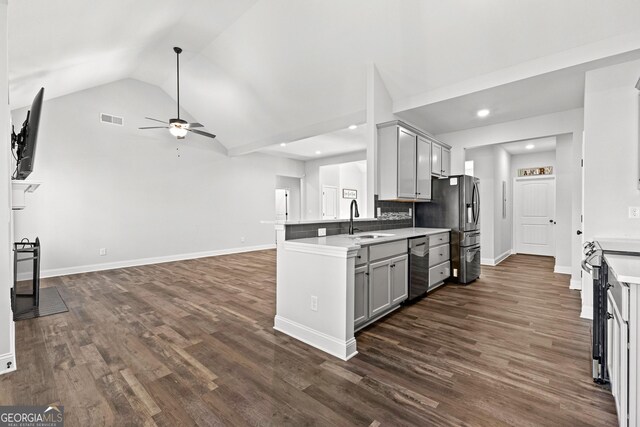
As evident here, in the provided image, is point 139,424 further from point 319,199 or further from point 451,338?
point 319,199

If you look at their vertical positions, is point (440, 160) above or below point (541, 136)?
below

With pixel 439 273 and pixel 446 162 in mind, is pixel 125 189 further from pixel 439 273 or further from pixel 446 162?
pixel 446 162

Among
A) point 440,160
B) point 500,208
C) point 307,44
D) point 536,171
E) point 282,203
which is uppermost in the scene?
point 307,44

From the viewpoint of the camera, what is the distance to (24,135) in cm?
315

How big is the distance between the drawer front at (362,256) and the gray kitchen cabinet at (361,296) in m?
0.05

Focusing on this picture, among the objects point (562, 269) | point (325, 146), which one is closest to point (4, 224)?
point (325, 146)

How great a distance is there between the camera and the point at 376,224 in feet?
13.6

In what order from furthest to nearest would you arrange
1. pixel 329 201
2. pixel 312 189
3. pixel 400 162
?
pixel 329 201 → pixel 312 189 → pixel 400 162

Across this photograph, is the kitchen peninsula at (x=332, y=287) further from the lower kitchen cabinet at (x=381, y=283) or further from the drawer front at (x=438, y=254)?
the drawer front at (x=438, y=254)

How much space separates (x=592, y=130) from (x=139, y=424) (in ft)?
15.2

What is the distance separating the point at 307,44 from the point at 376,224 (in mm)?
2754

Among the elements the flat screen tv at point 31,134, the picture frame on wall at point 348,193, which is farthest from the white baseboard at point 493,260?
the flat screen tv at point 31,134

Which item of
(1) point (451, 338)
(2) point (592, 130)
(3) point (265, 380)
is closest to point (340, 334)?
(3) point (265, 380)

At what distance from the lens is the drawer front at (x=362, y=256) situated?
8.51 ft
